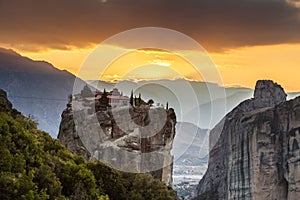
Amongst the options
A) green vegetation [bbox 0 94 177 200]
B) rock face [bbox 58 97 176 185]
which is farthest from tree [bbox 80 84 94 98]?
green vegetation [bbox 0 94 177 200]

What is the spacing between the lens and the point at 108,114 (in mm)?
45094

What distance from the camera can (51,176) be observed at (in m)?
20.5

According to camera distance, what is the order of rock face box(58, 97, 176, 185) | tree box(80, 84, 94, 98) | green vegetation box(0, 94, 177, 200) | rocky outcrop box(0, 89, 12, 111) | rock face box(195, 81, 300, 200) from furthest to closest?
rock face box(195, 81, 300, 200), tree box(80, 84, 94, 98), rock face box(58, 97, 176, 185), rocky outcrop box(0, 89, 12, 111), green vegetation box(0, 94, 177, 200)

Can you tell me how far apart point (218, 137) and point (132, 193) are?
5596 inches

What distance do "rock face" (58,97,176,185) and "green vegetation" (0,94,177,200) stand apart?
11543 millimetres

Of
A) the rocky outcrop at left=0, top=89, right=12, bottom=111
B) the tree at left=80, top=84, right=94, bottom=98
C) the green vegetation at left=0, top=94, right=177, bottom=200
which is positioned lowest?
the green vegetation at left=0, top=94, right=177, bottom=200

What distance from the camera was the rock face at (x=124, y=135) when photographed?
40.0 metres

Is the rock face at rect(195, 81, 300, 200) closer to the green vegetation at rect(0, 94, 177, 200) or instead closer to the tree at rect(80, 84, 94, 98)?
the tree at rect(80, 84, 94, 98)

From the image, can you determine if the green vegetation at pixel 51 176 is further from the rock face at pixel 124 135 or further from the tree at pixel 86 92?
the tree at pixel 86 92

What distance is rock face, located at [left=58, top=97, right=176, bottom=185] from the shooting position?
131 feet

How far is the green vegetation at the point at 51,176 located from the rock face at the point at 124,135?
1154cm

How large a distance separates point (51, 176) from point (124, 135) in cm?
2168

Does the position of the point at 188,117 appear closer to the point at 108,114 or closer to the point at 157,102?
the point at 157,102

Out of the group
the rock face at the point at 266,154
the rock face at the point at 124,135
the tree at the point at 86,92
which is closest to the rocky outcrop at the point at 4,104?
the rock face at the point at 124,135
